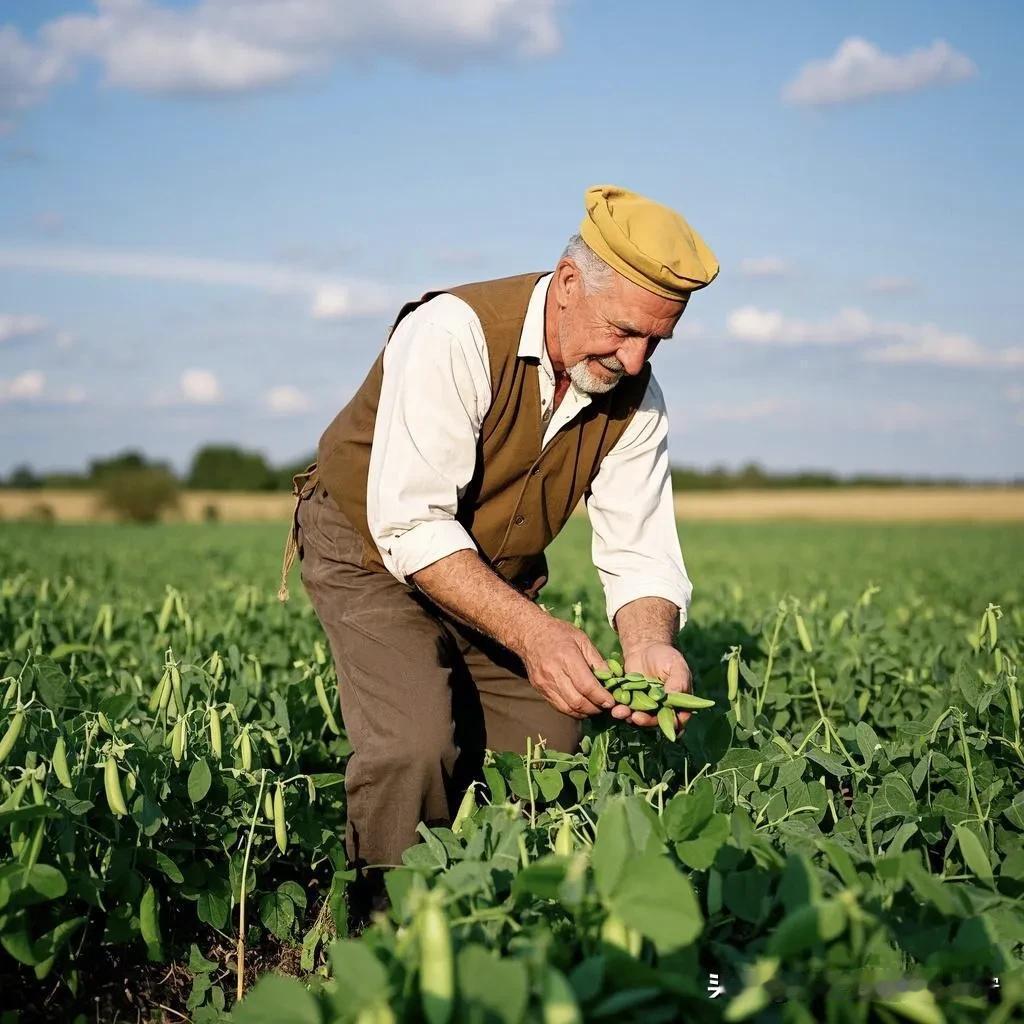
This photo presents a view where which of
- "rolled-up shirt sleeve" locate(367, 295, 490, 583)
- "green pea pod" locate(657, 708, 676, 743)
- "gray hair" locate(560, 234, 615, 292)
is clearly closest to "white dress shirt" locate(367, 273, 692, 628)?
"rolled-up shirt sleeve" locate(367, 295, 490, 583)

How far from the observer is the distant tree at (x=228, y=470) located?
63.3 metres

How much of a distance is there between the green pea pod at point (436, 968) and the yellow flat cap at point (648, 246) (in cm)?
199

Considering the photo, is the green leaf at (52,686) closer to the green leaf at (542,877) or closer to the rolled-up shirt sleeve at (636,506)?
the rolled-up shirt sleeve at (636,506)

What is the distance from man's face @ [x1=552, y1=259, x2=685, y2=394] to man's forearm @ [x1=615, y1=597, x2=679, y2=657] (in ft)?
2.21

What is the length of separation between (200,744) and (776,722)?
5.90 feet

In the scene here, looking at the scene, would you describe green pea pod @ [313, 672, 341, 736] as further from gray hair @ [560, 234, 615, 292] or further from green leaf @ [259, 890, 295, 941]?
gray hair @ [560, 234, 615, 292]

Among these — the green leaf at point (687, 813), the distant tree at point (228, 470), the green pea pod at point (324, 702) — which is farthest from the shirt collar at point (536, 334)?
the distant tree at point (228, 470)

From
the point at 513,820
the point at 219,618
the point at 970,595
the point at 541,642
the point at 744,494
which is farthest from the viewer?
the point at 744,494

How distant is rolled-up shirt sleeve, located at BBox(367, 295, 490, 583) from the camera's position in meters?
3.08

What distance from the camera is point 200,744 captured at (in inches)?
116

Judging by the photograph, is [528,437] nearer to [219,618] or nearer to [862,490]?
[219,618]

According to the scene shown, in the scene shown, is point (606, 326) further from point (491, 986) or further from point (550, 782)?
point (491, 986)

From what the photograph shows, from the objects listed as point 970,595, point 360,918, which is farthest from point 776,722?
point 970,595

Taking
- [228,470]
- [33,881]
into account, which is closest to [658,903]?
[33,881]
